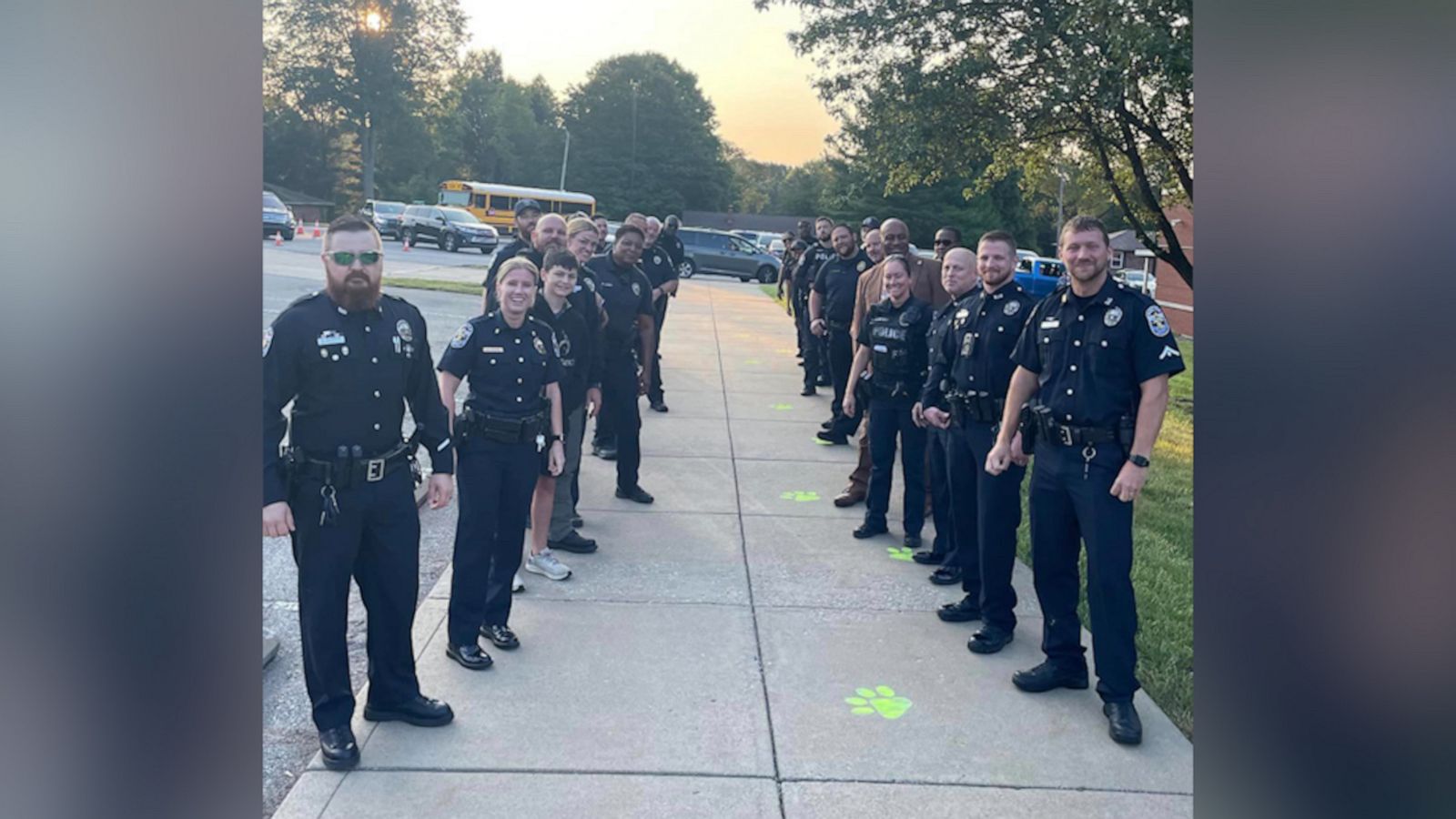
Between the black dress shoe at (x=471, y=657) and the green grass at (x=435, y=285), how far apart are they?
65.5 feet

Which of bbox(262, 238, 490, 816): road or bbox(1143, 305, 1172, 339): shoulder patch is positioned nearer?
bbox(262, 238, 490, 816): road

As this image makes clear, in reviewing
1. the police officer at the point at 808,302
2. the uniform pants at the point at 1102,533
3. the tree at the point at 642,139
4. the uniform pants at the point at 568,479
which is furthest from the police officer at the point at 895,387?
the tree at the point at 642,139

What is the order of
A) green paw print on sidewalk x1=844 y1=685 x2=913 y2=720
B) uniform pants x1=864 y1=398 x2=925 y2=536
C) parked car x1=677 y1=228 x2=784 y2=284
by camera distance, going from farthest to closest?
parked car x1=677 y1=228 x2=784 y2=284 < uniform pants x1=864 y1=398 x2=925 y2=536 < green paw print on sidewalk x1=844 y1=685 x2=913 y2=720

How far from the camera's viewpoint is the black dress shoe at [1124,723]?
4.49m

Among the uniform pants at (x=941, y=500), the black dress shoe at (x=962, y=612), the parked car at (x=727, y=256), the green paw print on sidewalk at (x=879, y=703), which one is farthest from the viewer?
the parked car at (x=727, y=256)

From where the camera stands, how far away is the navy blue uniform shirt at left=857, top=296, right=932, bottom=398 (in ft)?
23.9

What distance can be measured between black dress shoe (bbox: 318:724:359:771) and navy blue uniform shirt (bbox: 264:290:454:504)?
2.94 ft

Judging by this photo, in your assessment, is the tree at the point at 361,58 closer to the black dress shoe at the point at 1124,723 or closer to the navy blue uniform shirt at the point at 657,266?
the navy blue uniform shirt at the point at 657,266

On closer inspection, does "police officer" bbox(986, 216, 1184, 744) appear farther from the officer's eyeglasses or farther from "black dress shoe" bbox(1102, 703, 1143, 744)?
the officer's eyeglasses

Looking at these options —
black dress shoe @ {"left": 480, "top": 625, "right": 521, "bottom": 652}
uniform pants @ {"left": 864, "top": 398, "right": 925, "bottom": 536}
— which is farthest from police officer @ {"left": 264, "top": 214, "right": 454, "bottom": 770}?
uniform pants @ {"left": 864, "top": 398, "right": 925, "bottom": 536}

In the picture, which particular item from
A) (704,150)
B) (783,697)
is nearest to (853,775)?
(783,697)
